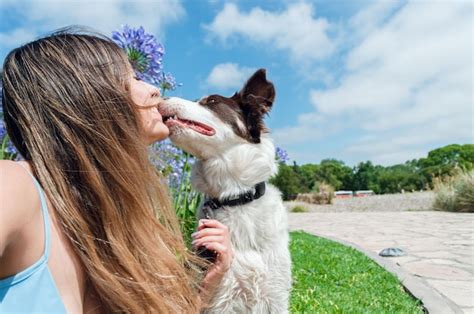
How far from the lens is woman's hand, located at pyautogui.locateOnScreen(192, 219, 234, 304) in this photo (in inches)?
81.5

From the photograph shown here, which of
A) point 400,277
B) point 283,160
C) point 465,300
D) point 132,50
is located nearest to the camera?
point 132,50

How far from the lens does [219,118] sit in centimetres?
274

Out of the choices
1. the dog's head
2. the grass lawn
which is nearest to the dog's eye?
the dog's head

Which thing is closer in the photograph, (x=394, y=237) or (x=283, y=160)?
(x=283, y=160)

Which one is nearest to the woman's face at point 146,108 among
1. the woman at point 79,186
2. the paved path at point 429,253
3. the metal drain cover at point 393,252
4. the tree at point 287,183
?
the woman at point 79,186

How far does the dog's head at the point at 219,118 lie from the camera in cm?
256

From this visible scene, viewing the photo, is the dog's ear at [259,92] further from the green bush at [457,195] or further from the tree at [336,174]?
the tree at [336,174]

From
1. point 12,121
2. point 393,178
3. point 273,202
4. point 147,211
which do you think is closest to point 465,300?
point 273,202

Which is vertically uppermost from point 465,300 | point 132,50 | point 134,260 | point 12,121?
point 132,50

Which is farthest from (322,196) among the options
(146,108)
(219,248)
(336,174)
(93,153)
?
(336,174)

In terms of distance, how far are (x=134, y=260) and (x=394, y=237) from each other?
7.97 meters

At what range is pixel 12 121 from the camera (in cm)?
137

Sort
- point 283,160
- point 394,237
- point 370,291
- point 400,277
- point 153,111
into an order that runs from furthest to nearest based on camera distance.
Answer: point 394,237, point 283,160, point 400,277, point 370,291, point 153,111

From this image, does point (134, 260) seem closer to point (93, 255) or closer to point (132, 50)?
point (93, 255)
